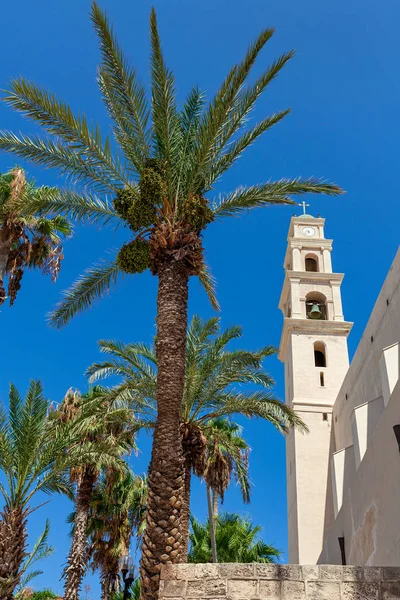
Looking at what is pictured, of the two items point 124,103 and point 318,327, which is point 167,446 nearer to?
point 124,103

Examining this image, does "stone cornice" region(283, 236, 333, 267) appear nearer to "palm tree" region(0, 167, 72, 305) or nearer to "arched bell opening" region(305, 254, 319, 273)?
"arched bell opening" region(305, 254, 319, 273)

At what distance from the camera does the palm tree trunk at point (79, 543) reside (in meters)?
17.6

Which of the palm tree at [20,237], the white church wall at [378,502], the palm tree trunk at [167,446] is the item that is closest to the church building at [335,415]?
the white church wall at [378,502]

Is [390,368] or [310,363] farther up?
[310,363]

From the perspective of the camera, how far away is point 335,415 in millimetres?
26812

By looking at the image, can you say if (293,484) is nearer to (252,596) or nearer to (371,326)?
(371,326)

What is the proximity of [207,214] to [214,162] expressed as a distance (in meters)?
1.28

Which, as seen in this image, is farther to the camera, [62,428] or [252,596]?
[62,428]

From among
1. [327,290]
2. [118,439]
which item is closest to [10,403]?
[118,439]

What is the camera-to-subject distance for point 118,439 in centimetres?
1553

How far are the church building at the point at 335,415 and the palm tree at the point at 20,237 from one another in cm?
994

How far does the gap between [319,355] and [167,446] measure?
20657mm

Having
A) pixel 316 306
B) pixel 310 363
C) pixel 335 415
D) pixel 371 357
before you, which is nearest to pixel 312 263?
pixel 316 306

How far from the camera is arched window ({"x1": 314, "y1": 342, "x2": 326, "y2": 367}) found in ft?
96.5
